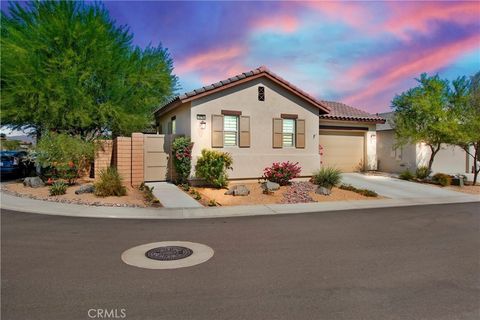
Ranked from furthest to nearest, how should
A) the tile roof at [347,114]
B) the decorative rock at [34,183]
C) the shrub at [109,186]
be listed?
1. the tile roof at [347,114]
2. the decorative rock at [34,183]
3. the shrub at [109,186]

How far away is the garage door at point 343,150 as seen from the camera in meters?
19.1

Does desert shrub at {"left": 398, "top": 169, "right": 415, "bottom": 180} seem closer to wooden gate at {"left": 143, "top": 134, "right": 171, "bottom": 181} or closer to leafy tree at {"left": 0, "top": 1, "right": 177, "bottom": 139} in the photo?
wooden gate at {"left": 143, "top": 134, "right": 171, "bottom": 181}

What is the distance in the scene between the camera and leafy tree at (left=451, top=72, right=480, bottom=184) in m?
16.3

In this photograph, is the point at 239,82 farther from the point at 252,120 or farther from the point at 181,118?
the point at 181,118

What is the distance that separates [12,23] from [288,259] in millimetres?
16708

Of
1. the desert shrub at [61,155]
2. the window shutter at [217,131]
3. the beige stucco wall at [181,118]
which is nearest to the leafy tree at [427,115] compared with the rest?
the window shutter at [217,131]

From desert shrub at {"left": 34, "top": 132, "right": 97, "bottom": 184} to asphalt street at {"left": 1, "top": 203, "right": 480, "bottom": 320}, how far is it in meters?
5.46

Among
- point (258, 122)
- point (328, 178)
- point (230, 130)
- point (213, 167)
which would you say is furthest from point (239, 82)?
point (328, 178)

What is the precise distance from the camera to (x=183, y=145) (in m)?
14.2

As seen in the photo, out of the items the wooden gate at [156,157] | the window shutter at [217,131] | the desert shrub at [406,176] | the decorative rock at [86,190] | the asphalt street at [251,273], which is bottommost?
the asphalt street at [251,273]

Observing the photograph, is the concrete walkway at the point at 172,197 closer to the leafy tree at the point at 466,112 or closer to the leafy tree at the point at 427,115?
the leafy tree at the point at 427,115

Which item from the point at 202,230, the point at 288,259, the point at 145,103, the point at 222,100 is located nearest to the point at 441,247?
the point at 288,259

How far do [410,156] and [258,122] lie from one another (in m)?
10.1

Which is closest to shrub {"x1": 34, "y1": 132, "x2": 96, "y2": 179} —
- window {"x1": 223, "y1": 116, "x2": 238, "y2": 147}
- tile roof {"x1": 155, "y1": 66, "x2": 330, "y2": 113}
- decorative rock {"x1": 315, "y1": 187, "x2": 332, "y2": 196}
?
tile roof {"x1": 155, "y1": 66, "x2": 330, "y2": 113}
